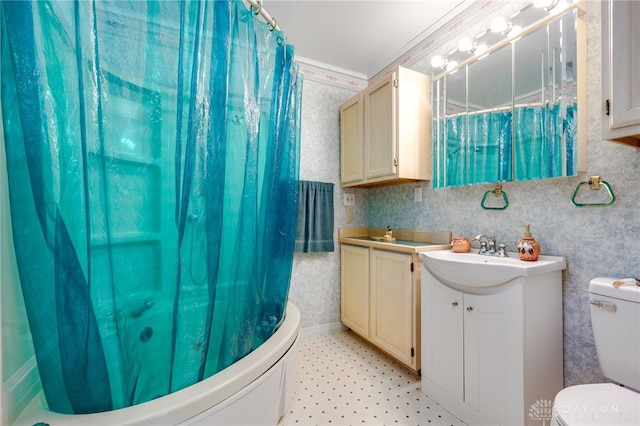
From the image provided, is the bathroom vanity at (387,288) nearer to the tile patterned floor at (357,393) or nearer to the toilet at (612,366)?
the tile patterned floor at (357,393)

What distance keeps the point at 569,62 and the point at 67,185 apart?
2087mm

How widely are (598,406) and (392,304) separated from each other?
1145 mm

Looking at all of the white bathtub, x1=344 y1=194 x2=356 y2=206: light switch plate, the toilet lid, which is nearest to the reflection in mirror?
the toilet lid

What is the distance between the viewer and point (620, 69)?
0.98m

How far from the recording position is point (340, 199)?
2.71 metres

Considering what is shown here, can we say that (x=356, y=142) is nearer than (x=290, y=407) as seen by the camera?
No

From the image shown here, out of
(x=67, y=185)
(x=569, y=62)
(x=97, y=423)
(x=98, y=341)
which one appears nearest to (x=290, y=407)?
(x=97, y=423)

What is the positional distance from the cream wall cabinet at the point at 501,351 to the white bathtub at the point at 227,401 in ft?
2.85

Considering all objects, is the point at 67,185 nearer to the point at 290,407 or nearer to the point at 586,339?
the point at 290,407

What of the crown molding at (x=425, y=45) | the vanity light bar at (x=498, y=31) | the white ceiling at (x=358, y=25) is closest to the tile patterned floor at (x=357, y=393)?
the vanity light bar at (x=498, y=31)

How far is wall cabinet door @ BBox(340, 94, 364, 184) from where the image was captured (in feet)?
7.89

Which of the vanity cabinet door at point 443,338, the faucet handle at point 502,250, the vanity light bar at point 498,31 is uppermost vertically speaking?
the vanity light bar at point 498,31

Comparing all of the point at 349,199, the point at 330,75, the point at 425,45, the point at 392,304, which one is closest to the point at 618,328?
the point at 392,304

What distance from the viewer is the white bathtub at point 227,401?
2.55 feet
